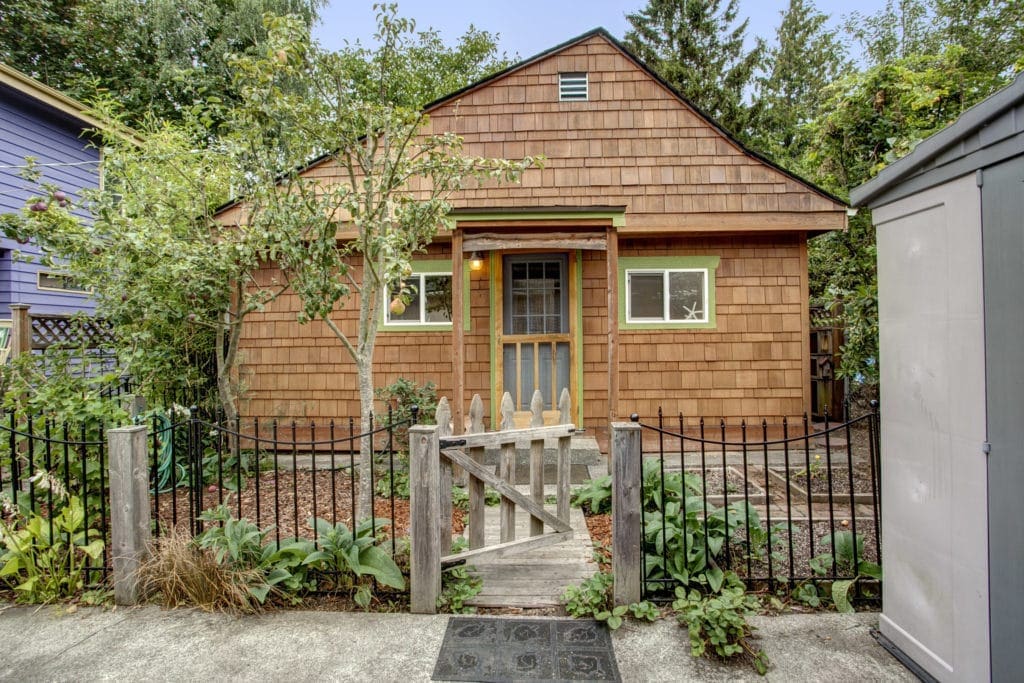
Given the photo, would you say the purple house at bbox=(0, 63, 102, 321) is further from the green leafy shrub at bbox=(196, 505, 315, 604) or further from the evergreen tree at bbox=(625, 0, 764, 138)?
the evergreen tree at bbox=(625, 0, 764, 138)

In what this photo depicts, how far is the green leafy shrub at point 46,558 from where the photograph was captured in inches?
132

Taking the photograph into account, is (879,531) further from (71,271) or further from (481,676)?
(71,271)

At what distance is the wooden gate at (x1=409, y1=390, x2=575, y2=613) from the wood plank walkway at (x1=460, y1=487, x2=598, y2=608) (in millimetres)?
128

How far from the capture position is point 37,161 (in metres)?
10.3

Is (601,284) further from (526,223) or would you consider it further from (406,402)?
(406,402)

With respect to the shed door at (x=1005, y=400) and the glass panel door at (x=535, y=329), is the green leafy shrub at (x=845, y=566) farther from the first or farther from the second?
the glass panel door at (x=535, y=329)

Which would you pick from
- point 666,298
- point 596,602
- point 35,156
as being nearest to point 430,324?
point 666,298

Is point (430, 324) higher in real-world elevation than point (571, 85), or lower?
lower

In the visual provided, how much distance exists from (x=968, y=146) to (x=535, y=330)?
5.72 meters

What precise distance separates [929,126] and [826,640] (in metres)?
7.80

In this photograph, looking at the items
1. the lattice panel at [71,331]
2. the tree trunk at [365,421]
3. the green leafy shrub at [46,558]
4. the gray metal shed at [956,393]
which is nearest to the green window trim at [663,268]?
the tree trunk at [365,421]

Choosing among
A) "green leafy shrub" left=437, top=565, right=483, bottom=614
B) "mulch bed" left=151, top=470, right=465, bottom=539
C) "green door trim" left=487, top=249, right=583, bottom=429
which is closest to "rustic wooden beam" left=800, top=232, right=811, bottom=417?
→ "green door trim" left=487, top=249, right=583, bottom=429

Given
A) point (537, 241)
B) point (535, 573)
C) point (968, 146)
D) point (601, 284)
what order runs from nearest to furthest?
point (968, 146) → point (535, 573) → point (537, 241) → point (601, 284)

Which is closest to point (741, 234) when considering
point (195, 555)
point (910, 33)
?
point (195, 555)
